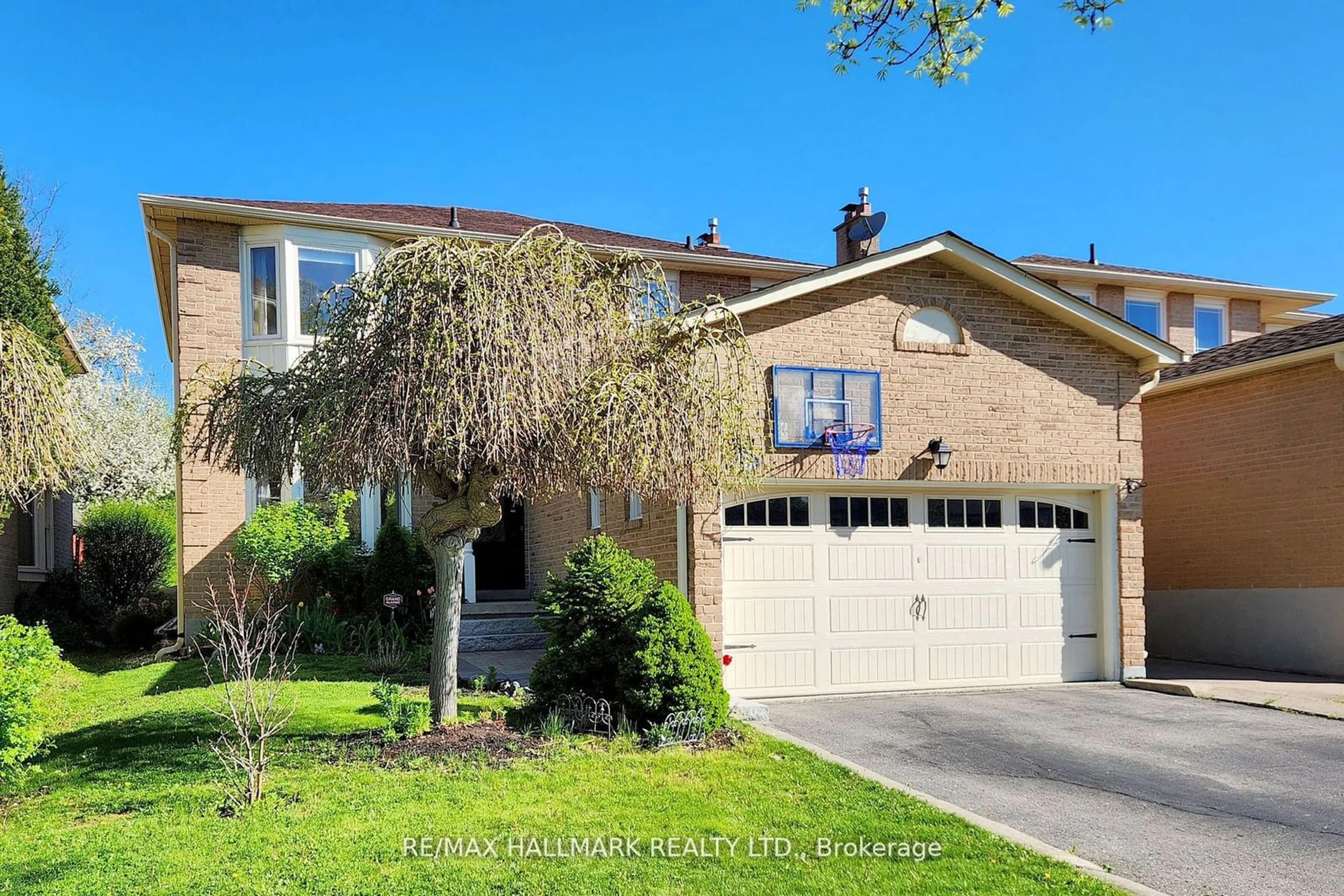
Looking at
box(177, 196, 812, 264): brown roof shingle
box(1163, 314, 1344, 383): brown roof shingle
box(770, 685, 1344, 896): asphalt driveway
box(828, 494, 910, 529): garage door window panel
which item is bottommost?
box(770, 685, 1344, 896): asphalt driveway

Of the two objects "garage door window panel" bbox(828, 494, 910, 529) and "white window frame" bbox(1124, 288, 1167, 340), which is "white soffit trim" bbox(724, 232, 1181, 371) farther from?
"white window frame" bbox(1124, 288, 1167, 340)

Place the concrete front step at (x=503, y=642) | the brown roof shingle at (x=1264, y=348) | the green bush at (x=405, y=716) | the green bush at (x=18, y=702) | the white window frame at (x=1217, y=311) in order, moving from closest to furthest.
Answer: the green bush at (x=18, y=702), the green bush at (x=405, y=716), the brown roof shingle at (x=1264, y=348), the concrete front step at (x=503, y=642), the white window frame at (x=1217, y=311)

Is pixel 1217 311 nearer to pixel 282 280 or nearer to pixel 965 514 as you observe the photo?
pixel 965 514

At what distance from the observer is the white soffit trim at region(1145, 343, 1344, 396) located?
39.5 ft

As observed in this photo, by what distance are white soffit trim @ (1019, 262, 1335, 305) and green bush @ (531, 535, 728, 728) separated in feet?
43.6

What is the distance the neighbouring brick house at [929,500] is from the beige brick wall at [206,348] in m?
Result: 4.14

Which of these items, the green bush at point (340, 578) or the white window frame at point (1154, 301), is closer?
the green bush at point (340, 578)

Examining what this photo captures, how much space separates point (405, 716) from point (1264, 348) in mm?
12417

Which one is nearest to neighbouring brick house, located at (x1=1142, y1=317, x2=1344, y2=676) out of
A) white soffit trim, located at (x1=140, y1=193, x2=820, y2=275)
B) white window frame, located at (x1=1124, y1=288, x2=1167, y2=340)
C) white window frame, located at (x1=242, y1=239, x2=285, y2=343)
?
white window frame, located at (x1=1124, y1=288, x2=1167, y2=340)

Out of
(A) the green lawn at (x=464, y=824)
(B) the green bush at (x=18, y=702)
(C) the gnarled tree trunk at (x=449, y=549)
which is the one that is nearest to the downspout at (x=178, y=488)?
(A) the green lawn at (x=464, y=824)

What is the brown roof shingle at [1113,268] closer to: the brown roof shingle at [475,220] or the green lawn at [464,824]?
the brown roof shingle at [475,220]

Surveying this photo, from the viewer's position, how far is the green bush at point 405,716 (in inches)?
297

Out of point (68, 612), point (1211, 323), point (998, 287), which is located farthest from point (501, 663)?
point (1211, 323)

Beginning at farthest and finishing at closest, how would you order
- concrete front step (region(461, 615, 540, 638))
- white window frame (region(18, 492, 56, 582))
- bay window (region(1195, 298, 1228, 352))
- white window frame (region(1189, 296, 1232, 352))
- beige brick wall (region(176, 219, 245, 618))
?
bay window (region(1195, 298, 1228, 352)) → white window frame (region(1189, 296, 1232, 352)) → white window frame (region(18, 492, 56, 582)) → concrete front step (region(461, 615, 540, 638)) → beige brick wall (region(176, 219, 245, 618))
